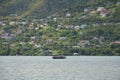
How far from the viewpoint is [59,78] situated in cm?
11488

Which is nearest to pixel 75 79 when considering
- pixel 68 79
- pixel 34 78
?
pixel 68 79

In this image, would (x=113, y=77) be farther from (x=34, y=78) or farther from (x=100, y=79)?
(x=34, y=78)

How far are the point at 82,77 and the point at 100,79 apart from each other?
24.2 ft

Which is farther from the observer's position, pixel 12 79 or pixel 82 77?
pixel 82 77

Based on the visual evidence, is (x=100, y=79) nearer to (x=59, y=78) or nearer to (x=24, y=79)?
(x=59, y=78)

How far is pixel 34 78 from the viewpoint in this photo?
4505 inches

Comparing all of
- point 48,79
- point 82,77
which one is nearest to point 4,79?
point 48,79

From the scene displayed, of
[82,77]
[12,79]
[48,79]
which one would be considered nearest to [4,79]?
[12,79]

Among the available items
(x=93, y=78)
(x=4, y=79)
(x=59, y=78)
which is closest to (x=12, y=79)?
(x=4, y=79)

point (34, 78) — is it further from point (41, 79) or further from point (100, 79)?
point (100, 79)

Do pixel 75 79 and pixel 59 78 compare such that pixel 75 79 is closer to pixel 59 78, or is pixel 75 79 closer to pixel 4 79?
pixel 59 78

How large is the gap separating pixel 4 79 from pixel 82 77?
18237mm

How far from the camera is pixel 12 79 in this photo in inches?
4380

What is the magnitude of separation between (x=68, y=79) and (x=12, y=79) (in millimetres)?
12024
